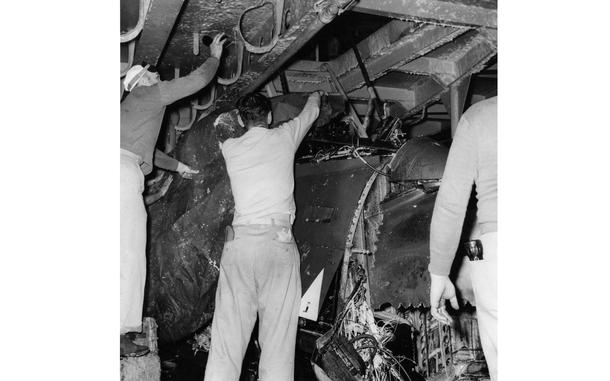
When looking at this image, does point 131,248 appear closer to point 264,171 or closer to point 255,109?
point 264,171

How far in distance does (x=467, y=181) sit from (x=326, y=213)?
1514 millimetres

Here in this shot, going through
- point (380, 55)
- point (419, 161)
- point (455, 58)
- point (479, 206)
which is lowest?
point (479, 206)

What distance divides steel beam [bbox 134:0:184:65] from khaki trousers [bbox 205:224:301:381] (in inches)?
49.4

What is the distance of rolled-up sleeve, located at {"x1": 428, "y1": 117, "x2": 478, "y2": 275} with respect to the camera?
94.2 inches

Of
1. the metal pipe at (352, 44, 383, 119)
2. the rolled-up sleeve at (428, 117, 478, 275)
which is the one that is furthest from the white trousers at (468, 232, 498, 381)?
the metal pipe at (352, 44, 383, 119)

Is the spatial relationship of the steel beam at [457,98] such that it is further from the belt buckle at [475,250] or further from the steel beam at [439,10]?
the belt buckle at [475,250]

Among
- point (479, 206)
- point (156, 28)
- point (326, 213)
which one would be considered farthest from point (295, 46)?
point (479, 206)

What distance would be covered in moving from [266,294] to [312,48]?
2627mm

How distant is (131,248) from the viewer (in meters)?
3.26

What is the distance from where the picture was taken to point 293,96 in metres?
4.24

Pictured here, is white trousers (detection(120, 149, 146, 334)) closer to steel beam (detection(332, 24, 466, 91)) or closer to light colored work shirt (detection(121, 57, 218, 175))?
light colored work shirt (detection(121, 57, 218, 175))

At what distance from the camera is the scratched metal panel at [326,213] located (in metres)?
3.62
